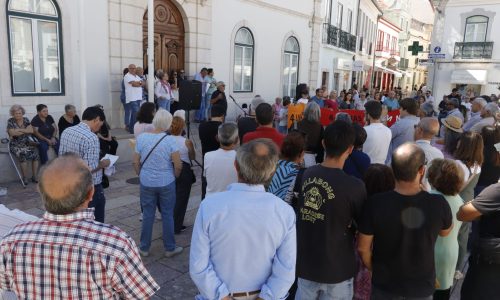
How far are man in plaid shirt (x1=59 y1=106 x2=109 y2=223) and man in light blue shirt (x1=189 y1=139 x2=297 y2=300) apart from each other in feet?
7.34

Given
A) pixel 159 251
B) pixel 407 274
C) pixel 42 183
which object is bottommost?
pixel 159 251

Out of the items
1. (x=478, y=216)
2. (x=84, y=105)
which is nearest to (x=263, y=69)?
(x=84, y=105)

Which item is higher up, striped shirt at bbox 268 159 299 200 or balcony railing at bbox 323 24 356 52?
balcony railing at bbox 323 24 356 52

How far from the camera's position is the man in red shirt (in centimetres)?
404

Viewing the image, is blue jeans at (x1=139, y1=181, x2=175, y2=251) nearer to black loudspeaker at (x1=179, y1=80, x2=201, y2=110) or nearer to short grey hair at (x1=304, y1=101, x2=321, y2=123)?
short grey hair at (x1=304, y1=101, x2=321, y2=123)

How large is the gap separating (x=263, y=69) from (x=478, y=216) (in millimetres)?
12905

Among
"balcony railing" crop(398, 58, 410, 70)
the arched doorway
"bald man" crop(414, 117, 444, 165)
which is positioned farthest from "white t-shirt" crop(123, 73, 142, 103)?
"balcony railing" crop(398, 58, 410, 70)

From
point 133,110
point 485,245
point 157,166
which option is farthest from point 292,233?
point 133,110

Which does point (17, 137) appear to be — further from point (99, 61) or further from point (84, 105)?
point (99, 61)

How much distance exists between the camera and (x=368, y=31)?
1156 inches

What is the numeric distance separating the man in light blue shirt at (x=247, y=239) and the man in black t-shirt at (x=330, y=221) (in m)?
0.36

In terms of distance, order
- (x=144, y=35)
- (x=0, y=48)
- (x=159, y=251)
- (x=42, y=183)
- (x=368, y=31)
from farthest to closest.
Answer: (x=368, y=31), (x=144, y=35), (x=0, y=48), (x=159, y=251), (x=42, y=183)

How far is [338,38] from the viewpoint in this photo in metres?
21.5

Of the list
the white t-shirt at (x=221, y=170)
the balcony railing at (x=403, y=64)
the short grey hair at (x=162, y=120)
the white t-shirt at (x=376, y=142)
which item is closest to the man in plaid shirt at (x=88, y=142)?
the short grey hair at (x=162, y=120)
